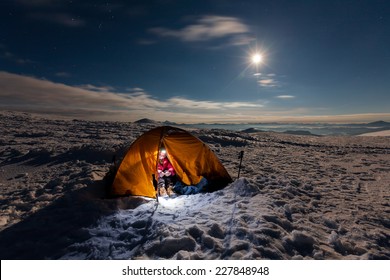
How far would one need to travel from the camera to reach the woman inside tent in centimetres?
967

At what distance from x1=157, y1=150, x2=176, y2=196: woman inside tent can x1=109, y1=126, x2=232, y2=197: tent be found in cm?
24

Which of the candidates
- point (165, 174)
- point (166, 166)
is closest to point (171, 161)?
point (166, 166)

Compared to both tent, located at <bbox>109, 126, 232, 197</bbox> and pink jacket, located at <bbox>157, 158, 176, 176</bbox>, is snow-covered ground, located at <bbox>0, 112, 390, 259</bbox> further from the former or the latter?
pink jacket, located at <bbox>157, 158, 176, 176</bbox>

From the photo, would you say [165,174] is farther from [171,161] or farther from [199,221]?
[199,221]

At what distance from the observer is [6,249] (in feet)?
18.3

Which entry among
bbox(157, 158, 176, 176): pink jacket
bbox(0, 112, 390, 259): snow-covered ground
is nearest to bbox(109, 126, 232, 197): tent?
bbox(157, 158, 176, 176): pink jacket

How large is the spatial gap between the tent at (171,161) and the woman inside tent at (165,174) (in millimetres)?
237

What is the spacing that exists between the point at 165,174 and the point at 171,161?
65 centimetres

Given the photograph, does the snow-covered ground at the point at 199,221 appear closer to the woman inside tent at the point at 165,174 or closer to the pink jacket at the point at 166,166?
the woman inside tent at the point at 165,174

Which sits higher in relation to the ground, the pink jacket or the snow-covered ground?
the pink jacket

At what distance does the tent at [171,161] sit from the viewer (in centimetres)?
884

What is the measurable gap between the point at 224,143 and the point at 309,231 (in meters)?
21.1

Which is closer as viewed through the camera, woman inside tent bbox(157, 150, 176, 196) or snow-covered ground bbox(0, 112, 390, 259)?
snow-covered ground bbox(0, 112, 390, 259)
